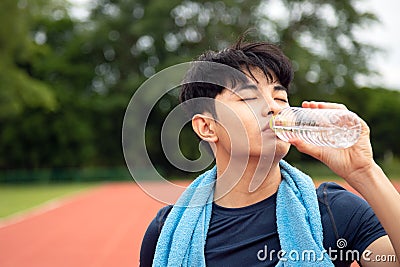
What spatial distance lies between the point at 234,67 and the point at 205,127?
0.71 feet

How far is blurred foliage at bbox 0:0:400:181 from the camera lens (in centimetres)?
2659

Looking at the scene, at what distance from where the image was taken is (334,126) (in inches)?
61.0

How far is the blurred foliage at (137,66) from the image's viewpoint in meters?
26.6

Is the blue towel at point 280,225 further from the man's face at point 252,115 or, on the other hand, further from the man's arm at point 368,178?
the man's arm at point 368,178

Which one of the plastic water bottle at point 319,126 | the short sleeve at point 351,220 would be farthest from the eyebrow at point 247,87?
the short sleeve at point 351,220

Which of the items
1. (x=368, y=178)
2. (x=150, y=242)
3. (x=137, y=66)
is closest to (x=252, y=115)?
(x=368, y=178)

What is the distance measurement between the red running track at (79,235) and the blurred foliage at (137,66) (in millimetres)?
11436

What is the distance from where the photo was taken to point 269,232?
1.83 m

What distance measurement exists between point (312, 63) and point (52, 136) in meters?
11.6

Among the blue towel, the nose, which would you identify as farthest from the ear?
the nose

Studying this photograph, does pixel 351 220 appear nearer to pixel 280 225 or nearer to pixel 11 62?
pixel 280 225

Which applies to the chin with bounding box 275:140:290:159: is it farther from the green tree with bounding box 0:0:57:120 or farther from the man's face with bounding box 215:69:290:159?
the green tree with bounding box 0:0:57:120

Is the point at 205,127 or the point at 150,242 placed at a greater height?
the point at 205,127

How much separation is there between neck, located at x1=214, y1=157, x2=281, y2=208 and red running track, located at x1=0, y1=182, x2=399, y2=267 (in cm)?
571
